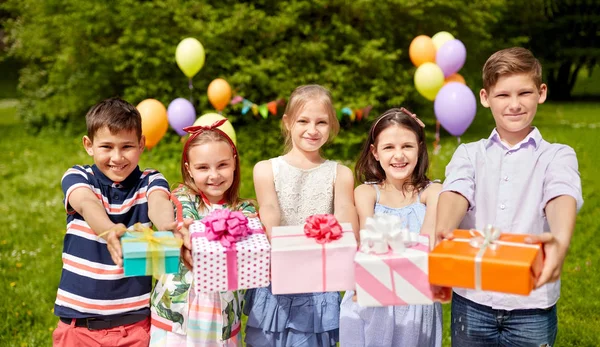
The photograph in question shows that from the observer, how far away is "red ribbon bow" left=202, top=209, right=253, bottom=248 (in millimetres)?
2301

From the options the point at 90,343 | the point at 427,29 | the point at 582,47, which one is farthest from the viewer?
the point at 582,47

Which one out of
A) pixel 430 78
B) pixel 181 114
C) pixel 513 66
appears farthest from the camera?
pixel 430 78

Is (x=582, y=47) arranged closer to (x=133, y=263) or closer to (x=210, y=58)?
(x=210, y=58)

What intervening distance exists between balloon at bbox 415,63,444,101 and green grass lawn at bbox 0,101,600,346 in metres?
1.18

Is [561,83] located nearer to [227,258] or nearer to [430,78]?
[430,78]

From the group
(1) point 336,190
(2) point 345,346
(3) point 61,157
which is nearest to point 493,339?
(2) point 345,346

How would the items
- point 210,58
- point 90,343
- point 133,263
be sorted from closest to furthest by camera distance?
1. point 133,263
2. point 90,343
3. point 210,58

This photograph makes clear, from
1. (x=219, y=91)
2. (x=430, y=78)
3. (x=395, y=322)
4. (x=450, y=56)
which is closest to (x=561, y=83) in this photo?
(x=450, y=56)

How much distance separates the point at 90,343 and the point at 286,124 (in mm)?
1295

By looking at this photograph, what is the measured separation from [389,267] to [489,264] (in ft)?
1.12

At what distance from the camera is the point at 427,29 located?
11.6 meters

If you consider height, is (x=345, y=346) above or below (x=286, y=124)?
below

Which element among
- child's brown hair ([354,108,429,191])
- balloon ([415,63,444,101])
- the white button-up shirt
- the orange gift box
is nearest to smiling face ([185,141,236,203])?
child's brown hair ([354,108,429,191])

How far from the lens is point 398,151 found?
109 inches
